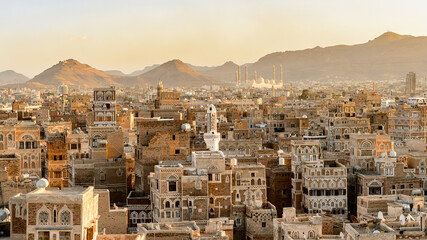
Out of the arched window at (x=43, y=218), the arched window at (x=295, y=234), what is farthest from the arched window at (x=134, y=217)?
the arched window at (x=43, y=218)

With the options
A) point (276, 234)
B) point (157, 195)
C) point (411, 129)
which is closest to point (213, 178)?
point (157, 195)

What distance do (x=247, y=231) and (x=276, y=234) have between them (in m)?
3.93

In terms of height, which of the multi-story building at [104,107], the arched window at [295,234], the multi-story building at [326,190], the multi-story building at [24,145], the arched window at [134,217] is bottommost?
the arched window at [134,217]

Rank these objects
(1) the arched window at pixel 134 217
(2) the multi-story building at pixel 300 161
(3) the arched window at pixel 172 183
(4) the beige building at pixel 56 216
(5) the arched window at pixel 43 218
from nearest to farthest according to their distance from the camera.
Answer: (4) the beige building at pixel 56 216, (5) the arched window at pixel 43 218, (3) the arched window at pixel 172 183, (1) the arched window at pixel 134 217, (2) the multi-story building at pixel 300 161

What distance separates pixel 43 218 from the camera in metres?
30.2

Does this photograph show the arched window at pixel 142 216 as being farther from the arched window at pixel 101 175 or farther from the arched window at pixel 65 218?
the arched window at pixel 65 218

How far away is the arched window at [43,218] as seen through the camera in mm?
30172

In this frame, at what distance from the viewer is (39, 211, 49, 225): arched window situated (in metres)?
30.2

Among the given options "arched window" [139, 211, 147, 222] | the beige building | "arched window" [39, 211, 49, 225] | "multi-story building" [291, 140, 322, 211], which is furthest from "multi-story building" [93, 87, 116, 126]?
"arched window" [39, 211, 49, 225]

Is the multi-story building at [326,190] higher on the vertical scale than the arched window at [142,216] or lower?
higher

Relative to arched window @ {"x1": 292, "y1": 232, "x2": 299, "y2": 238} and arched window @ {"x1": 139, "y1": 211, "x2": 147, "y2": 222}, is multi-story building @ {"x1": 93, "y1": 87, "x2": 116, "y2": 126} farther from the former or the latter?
arched window @ {"x1": 292, "y1": 232, "x2": 299, "y2": 238}

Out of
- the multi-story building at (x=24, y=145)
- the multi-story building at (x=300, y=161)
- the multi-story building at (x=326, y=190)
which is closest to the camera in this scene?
the multi-story building at (x=326, y=190)

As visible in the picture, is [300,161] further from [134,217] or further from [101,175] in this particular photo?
[101,175]

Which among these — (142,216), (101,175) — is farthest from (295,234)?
(101,175)
